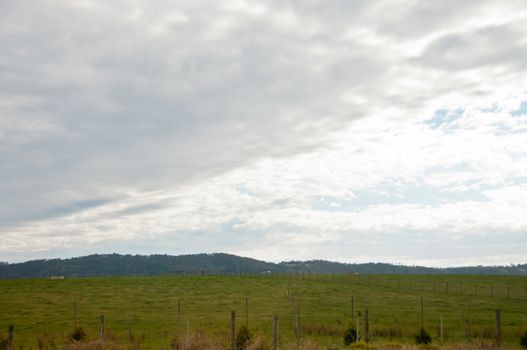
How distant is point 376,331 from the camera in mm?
45438

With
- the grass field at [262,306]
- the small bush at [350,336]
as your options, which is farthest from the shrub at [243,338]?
the small bush at [350,336]

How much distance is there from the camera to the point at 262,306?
7062 centimetres

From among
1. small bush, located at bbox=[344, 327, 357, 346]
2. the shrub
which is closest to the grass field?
small bush, located at bbox=[344, 327, 357, 346]

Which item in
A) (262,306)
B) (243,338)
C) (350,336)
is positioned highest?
(243,338)

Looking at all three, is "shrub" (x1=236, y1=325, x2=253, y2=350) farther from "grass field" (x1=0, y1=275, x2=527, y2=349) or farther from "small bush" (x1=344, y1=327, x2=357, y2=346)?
"small bush" (x1=344, y1=327, x2=357, y2=346)

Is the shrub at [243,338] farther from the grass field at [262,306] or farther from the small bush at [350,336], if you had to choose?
the small bush at [350,336]

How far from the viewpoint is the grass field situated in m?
44.6

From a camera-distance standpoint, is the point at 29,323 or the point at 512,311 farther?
the point at 512,311

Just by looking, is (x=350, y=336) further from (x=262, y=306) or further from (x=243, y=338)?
(x=262, y=306)

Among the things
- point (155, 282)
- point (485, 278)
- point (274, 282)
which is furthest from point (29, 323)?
point (485, 278)

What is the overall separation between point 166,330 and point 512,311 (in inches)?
1866

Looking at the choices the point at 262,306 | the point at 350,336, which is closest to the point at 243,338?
the point at 350,336

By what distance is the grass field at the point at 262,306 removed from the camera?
146 ft

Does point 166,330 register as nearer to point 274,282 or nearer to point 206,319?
point 206,319
